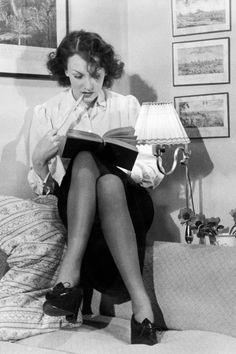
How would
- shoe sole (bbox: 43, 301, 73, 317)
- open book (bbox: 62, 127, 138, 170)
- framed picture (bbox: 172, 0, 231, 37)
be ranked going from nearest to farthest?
1. shoe sole (bbox: 43, 301, 73, 317)
2. open book (bbox: 62, 127, 138, 170)
3. framed picture (bbox: 172, 0, 231, 37)

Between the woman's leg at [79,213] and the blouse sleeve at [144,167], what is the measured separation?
51cm

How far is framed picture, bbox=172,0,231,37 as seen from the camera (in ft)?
9.93

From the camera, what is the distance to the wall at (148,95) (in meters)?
2.86

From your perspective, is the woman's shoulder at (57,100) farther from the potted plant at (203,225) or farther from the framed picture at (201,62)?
the potted plant at (203,225)

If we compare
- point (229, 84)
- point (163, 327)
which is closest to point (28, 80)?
point (229, 84)

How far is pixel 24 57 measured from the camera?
2.86 m

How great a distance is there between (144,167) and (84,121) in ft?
1.13

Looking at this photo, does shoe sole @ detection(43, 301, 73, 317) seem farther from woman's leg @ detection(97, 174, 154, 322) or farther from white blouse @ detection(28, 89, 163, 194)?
white blouse @ detection(28, 89, 163, 194)

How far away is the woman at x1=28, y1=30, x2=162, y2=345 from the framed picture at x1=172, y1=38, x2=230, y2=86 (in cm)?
32

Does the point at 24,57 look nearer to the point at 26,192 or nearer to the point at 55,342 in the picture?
the point at 26,192

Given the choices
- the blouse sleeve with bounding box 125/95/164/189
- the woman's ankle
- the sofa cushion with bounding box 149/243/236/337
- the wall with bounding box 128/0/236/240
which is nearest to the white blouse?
the blouse sleeve with bounding box 125/95/164/189

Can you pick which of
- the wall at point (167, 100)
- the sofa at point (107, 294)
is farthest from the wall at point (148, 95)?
the sofa at point (107, 294)

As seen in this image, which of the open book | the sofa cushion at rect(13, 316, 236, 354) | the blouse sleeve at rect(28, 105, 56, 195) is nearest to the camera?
the sofa cushion at rect(13, 316, 236, 354)

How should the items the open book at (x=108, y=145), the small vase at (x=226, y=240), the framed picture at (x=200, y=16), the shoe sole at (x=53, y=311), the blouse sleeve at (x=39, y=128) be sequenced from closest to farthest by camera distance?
the shoe sole at (x=53, y=311) → the open book at (x=108, y=145) → the small vase at (x=226, y=240) → the blouse sleeve at (x=39, y=128) → the framed picture at (x=200, y=16)
